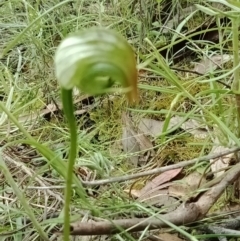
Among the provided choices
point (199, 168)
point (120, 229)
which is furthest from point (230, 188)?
point (120, 229)

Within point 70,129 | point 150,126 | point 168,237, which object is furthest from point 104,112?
point 70,129

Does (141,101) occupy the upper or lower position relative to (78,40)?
upper

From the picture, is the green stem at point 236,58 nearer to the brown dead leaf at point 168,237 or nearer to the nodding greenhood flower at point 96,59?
the brown dead leaf at point 168,237

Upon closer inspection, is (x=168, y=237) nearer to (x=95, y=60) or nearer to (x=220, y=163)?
(x=220, y=163)

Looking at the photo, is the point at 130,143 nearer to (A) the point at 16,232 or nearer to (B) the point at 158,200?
(B) the point at 158,200

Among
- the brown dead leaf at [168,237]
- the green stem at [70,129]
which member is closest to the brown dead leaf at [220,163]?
the brown dead leaf at [168,237]

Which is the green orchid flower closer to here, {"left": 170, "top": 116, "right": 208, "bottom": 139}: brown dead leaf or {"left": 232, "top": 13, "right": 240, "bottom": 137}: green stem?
{"left": 232, "top": 13, "right": 240, "bottom": 137}: green stem
